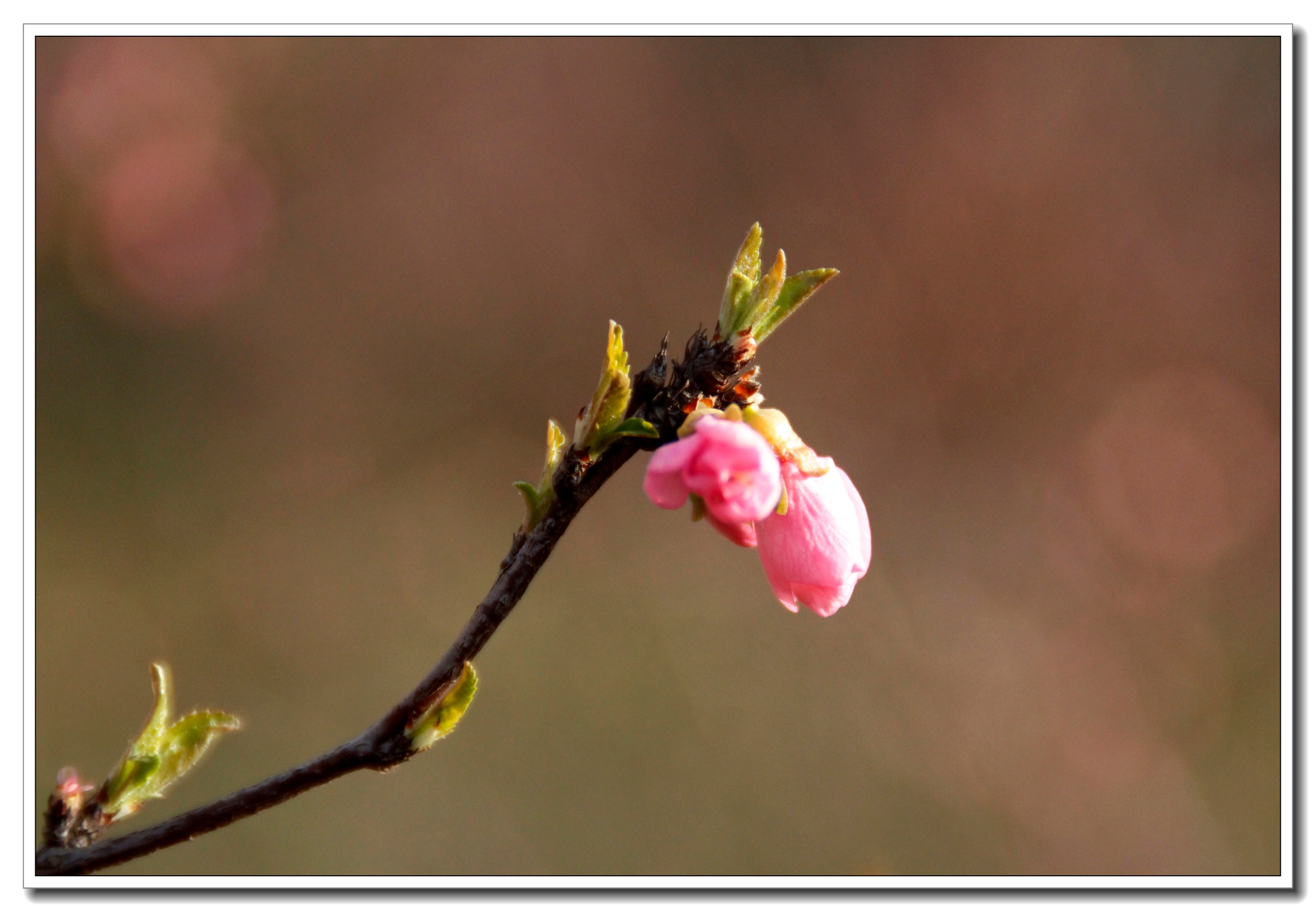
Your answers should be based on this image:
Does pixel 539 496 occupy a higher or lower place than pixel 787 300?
lower

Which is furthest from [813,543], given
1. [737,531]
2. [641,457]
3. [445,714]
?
[641,457]

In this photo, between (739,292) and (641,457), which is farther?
(641,457)

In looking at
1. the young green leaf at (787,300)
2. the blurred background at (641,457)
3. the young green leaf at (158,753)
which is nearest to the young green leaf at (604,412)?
the young green leaf at (787,300)

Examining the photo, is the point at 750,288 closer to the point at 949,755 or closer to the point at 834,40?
the point at 949,755

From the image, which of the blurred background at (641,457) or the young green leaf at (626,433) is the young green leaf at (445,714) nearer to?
the young green leaf at (626,433)

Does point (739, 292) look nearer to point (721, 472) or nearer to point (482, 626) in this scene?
point (721, 472)
